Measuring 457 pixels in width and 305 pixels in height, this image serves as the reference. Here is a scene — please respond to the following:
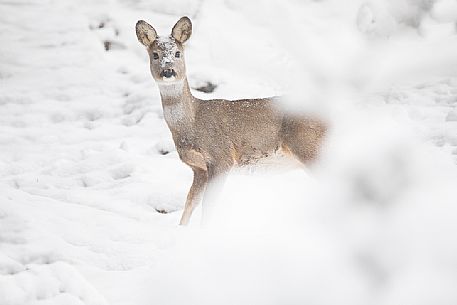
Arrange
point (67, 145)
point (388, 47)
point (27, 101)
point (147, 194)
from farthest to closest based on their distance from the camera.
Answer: point (388, 47) → point (27, 101) → point (67, 145) → point (147, 194)

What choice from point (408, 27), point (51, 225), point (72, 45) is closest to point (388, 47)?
point (408, 27)

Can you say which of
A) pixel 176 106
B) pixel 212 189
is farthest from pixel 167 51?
pixel 212 189

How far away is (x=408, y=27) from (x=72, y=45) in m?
5.30

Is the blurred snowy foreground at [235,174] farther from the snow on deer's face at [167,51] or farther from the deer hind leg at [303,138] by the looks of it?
the snow on deer's face at [167,51]

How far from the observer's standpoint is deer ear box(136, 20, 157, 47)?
18.4 ft

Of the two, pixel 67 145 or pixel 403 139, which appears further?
pixel 67 145

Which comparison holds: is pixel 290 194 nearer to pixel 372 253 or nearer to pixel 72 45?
pixel 372 253

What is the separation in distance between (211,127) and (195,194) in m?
0.56

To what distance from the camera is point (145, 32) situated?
5641 millimetres

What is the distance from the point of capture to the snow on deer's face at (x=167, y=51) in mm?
5430

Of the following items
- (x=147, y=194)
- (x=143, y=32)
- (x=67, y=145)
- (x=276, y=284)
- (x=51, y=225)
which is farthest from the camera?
(x=67, y=145)

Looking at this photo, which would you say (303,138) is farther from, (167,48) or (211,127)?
(167,48)

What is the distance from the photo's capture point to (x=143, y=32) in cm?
564

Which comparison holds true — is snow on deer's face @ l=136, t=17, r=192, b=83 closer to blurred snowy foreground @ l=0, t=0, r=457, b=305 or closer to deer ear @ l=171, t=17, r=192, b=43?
deer ear @ l=171, t=17, r=192, b=43
